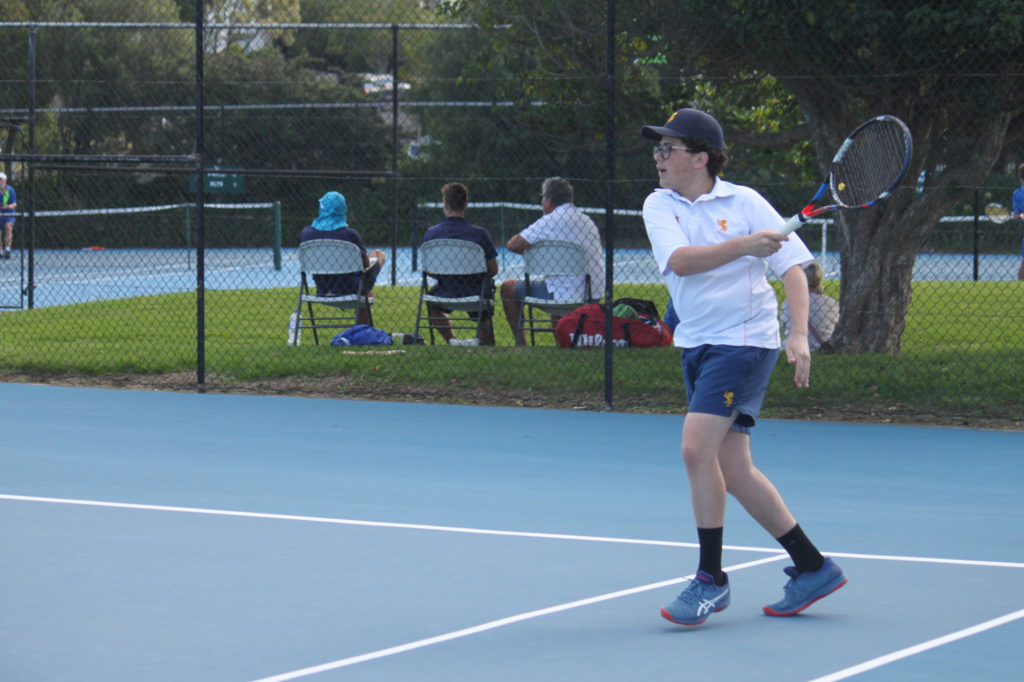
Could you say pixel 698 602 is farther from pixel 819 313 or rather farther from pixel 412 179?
pixel 412 179

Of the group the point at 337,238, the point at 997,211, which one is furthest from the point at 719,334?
the point at 997,211

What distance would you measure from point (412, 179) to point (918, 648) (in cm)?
763

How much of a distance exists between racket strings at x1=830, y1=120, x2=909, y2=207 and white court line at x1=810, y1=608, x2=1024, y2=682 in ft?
5.06

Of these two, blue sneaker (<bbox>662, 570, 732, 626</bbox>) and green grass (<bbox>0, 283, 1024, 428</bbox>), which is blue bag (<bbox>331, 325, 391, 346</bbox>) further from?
blue sneaker (<bbox>662, 570, 732, 626</bbox>)

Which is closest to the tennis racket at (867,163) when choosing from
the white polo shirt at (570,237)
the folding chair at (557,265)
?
the folding chair at (557,265)

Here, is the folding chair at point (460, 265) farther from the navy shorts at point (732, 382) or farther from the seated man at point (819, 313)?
the navy shorts at point (732, 382)

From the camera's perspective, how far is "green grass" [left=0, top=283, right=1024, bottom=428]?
30.0 feet

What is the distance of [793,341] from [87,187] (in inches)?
805

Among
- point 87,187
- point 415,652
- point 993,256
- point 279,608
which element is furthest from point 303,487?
point 87,187

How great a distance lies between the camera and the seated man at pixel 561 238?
10.9 meters

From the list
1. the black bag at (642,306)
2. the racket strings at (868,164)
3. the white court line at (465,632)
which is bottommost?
the white court line at (465,632)

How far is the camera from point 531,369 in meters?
10.0

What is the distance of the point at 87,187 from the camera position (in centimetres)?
2330

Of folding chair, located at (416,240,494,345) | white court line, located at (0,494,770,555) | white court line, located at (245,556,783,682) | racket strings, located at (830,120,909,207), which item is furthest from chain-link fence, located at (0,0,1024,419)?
white court line, located at (245,556,783,682)
